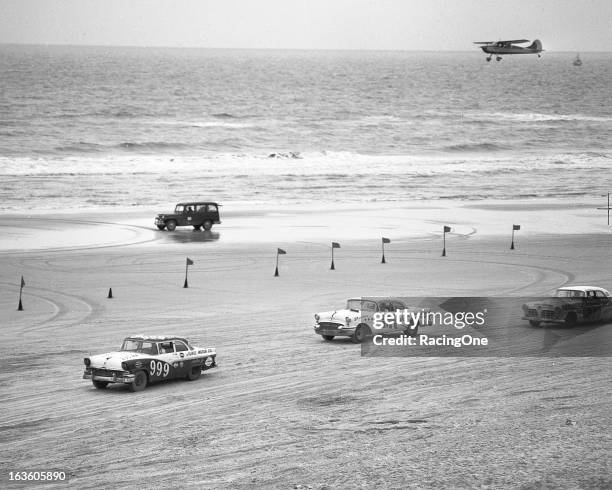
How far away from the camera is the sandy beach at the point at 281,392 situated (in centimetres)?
1769

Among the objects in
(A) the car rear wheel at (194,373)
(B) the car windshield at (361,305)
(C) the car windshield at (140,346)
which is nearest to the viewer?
(C) the car windshield at (140,346)

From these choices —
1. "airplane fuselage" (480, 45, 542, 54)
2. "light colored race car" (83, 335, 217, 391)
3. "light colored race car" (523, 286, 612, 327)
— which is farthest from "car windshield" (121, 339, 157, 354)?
"airplane fuselage" (480, 45, 542, 54)

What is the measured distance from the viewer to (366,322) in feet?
92.1

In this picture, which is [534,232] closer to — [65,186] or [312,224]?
[312,224]

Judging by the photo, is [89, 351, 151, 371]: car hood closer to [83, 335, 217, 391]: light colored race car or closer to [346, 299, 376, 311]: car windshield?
[83, 335, 217, 391]: light colored race car

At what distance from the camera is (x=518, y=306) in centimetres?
3291

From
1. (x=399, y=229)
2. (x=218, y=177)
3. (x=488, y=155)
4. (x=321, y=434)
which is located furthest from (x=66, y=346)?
(x=488, y=155)

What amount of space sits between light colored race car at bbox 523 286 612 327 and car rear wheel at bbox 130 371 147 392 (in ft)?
37.8

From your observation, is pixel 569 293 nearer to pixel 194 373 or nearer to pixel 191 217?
pixel 194 373

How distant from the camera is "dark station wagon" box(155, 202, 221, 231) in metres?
55.2

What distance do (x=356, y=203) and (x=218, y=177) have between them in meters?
20.4

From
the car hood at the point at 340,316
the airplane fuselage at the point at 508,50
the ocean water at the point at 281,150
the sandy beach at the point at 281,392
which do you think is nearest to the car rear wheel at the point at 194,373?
the sandy beach at the point at 281,392

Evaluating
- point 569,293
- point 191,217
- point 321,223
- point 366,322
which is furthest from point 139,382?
point 321,223

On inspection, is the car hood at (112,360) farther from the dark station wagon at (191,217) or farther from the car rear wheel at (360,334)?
the dark station wagon at (191,217)
